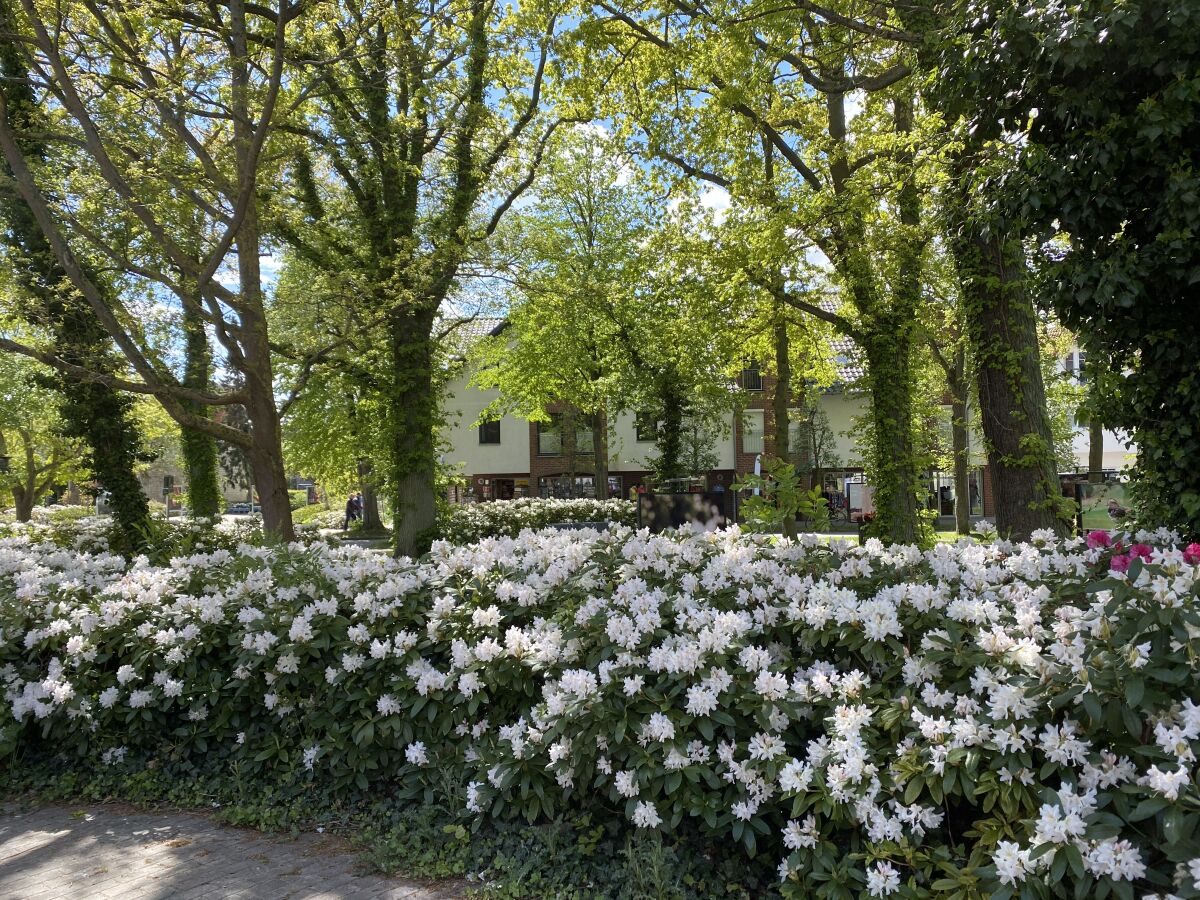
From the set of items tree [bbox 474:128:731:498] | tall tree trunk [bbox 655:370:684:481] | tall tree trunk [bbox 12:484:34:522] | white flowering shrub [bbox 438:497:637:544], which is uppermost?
tree [bbox 474:128:731:498]

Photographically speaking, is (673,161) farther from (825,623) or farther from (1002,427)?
(825,623)

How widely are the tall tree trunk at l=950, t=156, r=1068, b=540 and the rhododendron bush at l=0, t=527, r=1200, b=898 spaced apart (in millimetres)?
4273

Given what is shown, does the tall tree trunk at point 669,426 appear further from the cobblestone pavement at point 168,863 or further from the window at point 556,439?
the cobblestone pavement at point 168,863

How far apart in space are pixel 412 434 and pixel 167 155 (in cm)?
731

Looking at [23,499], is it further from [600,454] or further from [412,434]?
[600,454]

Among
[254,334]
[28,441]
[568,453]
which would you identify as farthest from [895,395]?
[568,453]

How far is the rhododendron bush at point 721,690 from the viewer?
7.74 ft

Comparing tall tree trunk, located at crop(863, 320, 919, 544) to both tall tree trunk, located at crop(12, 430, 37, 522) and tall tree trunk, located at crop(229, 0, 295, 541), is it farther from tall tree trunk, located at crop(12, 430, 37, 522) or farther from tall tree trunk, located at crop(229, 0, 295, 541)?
tall tree trunk, located at crop(12, 430, 37, 522)

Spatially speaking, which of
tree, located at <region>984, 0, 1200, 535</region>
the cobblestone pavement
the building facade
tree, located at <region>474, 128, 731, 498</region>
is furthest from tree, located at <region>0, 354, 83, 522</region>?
tree, located at <region>984, 0, 1200, 535</region>

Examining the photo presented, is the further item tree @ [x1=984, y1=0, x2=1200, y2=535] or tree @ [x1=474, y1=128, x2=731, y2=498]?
tree @ [x1=474, y1=128, x2=731, y2=498]

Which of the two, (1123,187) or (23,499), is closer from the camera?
(1123,187)

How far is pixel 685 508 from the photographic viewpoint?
14922 mm

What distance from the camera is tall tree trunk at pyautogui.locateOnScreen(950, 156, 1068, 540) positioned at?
840 centimetres

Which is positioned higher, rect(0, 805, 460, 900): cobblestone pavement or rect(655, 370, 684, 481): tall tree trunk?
rect(655, 370, 684, 481): tall tree trunk
